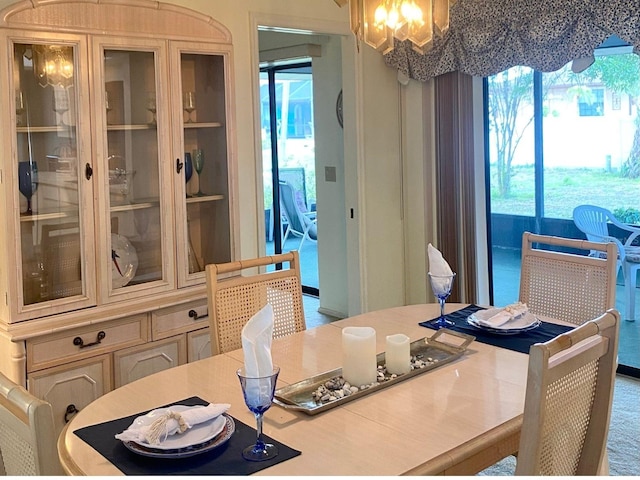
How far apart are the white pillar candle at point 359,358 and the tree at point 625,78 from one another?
2.53 m

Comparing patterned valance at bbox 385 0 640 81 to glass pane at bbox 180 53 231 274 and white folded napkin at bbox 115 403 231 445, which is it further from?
white folded napkin at bbox 115 403 231 445

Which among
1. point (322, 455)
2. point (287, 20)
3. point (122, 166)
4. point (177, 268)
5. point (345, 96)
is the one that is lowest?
point (322, 455)

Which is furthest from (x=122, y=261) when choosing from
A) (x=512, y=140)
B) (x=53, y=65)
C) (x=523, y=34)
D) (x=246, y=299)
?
(x=512, y=140)

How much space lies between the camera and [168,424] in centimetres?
169

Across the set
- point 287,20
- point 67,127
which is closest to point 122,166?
point 67,127

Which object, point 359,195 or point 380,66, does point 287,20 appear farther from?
point 359,195

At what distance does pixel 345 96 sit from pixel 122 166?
6.53 feet

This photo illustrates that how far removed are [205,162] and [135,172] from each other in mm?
359

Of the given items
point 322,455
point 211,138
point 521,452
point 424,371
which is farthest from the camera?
point 211,138

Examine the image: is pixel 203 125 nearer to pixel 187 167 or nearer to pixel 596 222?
pixel 187 167

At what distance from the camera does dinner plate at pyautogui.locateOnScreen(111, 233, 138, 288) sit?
10.1 feet

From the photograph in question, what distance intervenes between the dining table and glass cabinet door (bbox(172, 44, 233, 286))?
1022 mm

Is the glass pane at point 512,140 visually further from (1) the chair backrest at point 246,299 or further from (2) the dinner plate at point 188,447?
(2) the dinner plate at point 188,447

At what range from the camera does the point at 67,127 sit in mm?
2932
